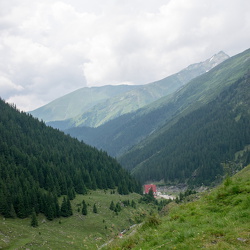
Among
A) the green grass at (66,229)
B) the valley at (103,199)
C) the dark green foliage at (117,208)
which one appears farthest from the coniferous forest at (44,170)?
the dark green foliage at (117,208)

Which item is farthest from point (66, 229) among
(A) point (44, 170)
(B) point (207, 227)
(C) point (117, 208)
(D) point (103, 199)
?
(B) point (207, 227)

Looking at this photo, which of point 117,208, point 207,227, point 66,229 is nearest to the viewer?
point 207,227

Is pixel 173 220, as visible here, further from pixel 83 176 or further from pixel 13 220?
pixel 83 176

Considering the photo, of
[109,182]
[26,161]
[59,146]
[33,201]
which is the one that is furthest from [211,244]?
[59,146]

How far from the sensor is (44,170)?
10650 centimetres

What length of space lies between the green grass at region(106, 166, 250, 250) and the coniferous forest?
57156 mm

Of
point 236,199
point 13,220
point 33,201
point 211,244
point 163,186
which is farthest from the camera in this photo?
point 163,186

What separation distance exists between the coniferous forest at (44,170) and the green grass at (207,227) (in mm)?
57156

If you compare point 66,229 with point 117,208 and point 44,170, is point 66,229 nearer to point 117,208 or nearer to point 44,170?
point 117,208

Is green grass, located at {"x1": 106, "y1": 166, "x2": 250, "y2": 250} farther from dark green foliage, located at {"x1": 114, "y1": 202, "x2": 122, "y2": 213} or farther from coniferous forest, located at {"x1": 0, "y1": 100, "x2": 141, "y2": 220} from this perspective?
dark green foliage, located at {"x1": 114, "y1": 202, "x2": 122, "y2": 213}

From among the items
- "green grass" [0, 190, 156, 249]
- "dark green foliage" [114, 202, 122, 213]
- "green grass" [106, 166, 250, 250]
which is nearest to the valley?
"green grass" [106, 166, 250, 250]

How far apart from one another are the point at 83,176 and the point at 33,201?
4855cm

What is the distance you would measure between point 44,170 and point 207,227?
332 feet

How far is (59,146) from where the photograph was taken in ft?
488
